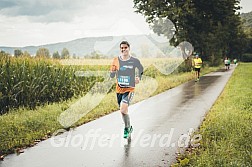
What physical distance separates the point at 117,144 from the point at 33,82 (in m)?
5.28

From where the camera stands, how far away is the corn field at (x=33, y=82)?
980cm

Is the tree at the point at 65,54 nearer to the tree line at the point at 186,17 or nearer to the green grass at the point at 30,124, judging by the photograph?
the green grass at the point at 30,124

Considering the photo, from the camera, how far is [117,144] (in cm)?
641

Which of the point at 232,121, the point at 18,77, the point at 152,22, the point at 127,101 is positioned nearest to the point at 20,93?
the point at 18,77

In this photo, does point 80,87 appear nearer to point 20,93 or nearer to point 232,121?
point 20,93

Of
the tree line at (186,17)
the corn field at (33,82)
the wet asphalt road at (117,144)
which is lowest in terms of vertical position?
the wet asphalt road at (117,144)

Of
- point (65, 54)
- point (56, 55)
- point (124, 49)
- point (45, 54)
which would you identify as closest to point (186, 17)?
point (65, 54)

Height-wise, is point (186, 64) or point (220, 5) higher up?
point (220, 5)

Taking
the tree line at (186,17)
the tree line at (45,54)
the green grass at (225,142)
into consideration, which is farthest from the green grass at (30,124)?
the tree line at (186,17)

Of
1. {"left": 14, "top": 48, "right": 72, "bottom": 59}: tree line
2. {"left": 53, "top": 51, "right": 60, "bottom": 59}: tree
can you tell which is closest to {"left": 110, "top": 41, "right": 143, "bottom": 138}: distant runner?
{"left": 14, "top": 48, "right": 72, "bottom": 59}: tree line

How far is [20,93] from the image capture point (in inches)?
398

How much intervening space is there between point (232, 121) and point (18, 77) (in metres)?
6.78

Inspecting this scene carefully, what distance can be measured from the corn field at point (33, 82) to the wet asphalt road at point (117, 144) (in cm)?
290

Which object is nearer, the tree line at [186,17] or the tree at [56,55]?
the tree at [56,55]
